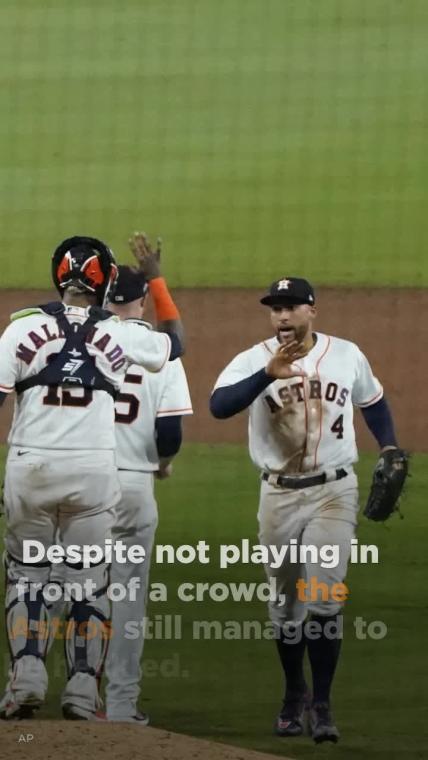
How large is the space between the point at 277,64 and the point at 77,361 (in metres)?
8.95

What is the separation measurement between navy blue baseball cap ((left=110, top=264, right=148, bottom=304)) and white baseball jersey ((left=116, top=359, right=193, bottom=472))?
23cm

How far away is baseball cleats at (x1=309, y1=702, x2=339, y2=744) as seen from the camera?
188 inches

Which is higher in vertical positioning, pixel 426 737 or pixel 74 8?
pixel 74 8

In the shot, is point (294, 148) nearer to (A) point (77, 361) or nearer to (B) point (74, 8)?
(B) point (74, 8)

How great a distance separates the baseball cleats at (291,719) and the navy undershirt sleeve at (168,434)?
891 millimetres

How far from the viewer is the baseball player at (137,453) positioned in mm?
4773

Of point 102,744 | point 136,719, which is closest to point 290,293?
point 136,719

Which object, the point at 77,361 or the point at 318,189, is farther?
the point at 318,189

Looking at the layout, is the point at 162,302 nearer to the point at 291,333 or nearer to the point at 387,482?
the point at 291,333

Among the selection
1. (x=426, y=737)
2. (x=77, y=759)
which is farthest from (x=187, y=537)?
(x=77, y=759)

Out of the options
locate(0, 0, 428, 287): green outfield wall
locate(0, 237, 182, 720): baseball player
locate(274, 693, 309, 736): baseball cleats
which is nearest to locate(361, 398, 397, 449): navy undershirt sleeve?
locate(274, 693, 309, 736): baseball cleats

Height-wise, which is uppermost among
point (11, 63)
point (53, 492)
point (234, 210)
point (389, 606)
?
point (11, 63)

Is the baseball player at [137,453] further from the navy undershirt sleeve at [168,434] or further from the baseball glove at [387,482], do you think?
the baseball glove at [387,482]

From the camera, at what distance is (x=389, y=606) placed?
6.79 metres
